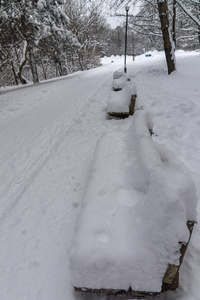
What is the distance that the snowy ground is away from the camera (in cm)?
178

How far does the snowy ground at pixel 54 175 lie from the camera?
5.84ft

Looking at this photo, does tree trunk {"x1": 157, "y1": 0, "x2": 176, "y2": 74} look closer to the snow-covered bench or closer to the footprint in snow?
the snow-covered bench

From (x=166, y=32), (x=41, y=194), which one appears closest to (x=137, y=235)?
(x=41, y=194)

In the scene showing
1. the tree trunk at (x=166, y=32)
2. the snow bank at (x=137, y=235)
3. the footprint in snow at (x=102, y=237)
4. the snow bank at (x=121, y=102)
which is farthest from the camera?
the tree trunk at (x=166, y=32)

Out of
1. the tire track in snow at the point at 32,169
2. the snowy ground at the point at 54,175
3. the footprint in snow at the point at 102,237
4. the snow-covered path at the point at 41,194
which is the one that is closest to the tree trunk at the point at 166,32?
the snowy ground at the point at 54,175

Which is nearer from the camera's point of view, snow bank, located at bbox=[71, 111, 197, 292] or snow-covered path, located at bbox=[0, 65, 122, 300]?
snow bank, located at bbox=[71, 111, 197, 292]

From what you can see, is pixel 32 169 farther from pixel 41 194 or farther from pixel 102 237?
pixel 102 237

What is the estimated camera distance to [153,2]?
9.61 meters

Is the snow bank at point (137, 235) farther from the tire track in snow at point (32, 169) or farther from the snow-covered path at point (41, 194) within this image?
the tire track in snow at point (32, 169)

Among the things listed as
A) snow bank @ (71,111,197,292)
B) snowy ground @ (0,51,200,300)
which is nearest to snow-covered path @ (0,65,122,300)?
snowy ground @ (0,51,200,300)

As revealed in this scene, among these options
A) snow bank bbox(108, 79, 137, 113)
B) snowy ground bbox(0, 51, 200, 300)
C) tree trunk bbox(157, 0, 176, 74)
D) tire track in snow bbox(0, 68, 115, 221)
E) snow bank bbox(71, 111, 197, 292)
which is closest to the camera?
snow bank bbox(71, 111, 197, 292)

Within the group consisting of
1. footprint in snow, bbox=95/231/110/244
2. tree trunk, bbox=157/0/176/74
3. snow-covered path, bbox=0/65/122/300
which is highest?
tree trunk, bbox=157/0/176/74

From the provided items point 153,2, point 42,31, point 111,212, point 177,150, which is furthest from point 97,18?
Result: point 111,212

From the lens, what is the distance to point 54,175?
322 centimetres
